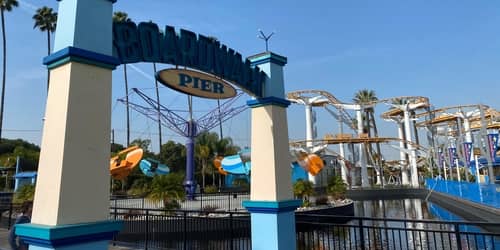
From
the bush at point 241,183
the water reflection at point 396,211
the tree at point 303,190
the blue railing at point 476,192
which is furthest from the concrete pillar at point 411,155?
the tree at point 303,190

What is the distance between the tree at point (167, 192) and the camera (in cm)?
1648

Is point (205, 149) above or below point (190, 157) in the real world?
above

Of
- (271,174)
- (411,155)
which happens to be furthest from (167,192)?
(411,155)

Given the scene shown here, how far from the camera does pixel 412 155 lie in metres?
46.2

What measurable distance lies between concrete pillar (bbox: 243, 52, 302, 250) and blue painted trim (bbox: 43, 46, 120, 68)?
10.7 feet

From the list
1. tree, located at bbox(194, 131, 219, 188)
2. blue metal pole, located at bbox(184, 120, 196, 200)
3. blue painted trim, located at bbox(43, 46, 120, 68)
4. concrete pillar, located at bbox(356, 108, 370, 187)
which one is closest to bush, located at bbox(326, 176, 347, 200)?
blue metal pole, located at bbox(184, 120, 196, 200)

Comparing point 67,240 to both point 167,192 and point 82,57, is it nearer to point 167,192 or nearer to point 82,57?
point 82,57

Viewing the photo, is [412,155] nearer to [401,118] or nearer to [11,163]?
[401,118]

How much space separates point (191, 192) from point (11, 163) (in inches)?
1361

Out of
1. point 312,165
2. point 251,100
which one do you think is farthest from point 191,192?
point 251,100

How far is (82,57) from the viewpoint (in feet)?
13.3

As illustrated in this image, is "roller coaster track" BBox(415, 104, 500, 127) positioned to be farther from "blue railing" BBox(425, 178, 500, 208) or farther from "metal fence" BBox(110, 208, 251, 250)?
"metal fence" BBox(110, 208, 251, 250)

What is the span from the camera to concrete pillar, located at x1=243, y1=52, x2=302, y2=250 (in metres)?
6.43

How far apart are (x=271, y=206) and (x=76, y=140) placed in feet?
11.9
